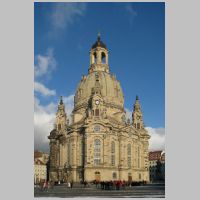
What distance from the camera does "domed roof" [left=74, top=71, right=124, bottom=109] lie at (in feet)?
267

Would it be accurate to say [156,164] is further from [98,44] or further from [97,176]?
[97,176]

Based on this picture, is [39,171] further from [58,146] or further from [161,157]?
[161,157]

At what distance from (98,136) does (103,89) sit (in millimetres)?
15206

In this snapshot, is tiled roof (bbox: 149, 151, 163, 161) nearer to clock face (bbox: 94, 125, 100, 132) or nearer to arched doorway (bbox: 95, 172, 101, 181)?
clock face (bbox: 94, 125, 100, 132)

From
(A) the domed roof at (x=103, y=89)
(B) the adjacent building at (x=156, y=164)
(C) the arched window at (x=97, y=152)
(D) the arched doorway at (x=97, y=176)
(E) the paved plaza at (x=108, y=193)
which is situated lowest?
(B) the adjacent building at (x=156, y=164)

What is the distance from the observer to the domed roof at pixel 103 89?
81250 millimetres

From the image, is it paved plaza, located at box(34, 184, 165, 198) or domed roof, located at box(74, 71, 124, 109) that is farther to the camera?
domed roof, located at box(74, 71, 124, 109)

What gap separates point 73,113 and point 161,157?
56209 mm

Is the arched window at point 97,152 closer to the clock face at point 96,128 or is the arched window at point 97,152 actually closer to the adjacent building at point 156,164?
the clock face at point 96,128

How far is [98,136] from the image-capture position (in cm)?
6938

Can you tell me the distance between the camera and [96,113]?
72.4m

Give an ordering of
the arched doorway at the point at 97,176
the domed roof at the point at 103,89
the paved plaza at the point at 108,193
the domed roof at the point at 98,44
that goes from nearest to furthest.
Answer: the paved plaza at the point at 108,193, the arched doorway at the point at 97,176, the domed roof at the point at 103,89, the domed roof at the point at 98,44

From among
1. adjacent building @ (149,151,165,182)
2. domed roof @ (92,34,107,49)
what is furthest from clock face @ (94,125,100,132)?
adjacent building @ (149,151,165,182)

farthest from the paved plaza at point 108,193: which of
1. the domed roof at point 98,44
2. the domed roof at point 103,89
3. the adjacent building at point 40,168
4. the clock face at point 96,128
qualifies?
the adjacent building at point 40,168
